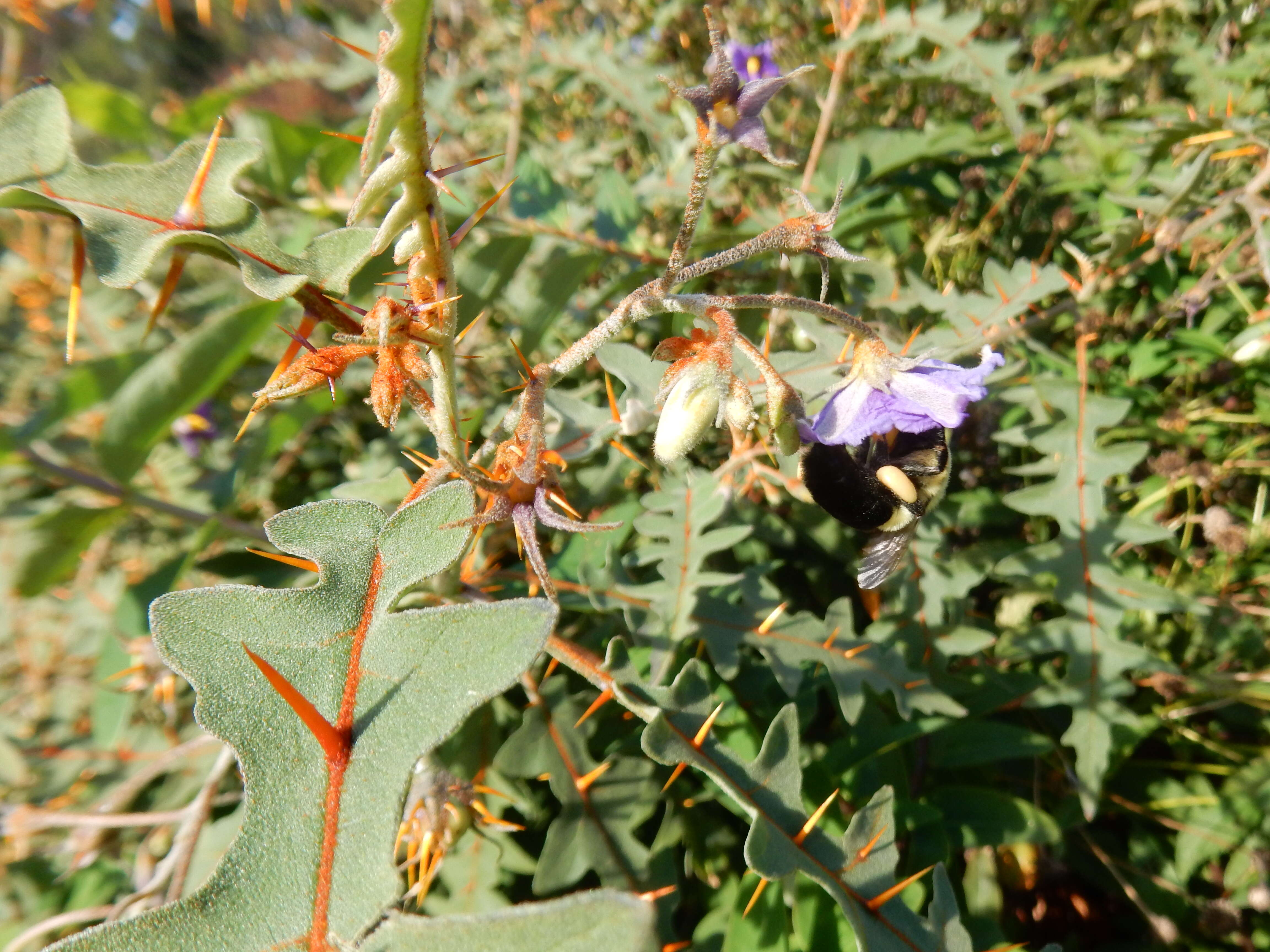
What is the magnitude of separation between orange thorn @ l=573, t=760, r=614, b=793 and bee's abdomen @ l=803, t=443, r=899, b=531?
0.42m

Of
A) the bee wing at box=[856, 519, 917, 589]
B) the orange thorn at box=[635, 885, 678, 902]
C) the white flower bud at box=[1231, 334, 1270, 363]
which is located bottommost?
the orange thorn at box=[635, 885, 678, 902]

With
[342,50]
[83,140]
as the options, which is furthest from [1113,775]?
[83,140]

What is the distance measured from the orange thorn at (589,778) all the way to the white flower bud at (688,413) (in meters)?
0.47

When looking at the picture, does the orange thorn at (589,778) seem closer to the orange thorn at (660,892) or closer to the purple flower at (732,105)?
the orange thorn at (660,892)

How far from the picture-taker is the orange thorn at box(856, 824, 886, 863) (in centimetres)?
73

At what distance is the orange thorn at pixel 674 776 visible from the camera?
2.87 feet

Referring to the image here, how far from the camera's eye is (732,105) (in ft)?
1.87

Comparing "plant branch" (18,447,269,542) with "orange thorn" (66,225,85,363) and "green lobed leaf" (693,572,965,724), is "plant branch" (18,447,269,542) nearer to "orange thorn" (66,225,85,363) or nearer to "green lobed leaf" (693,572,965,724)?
"orange thorn" (66,225,85,363)

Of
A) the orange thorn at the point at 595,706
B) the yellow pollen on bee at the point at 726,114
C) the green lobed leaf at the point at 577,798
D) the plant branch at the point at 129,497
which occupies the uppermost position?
the yellow pollen on bee at the point at 726,114

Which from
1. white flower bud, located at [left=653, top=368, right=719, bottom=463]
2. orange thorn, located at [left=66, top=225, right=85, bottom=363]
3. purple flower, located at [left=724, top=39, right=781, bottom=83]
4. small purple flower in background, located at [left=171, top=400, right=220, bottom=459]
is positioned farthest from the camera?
small purple flower in background, located at [left=171, top=400, right=220, bottom=459]

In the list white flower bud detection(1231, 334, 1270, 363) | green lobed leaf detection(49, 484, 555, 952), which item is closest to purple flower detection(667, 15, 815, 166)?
green lobed leaf detection(49, 484, 555, 952)

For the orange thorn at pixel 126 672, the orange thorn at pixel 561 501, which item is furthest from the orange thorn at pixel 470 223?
the orange thorn at pixel 126 672

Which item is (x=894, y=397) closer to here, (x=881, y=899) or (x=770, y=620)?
(x=770, y=620)

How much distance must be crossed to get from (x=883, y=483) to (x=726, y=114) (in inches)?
15.6
